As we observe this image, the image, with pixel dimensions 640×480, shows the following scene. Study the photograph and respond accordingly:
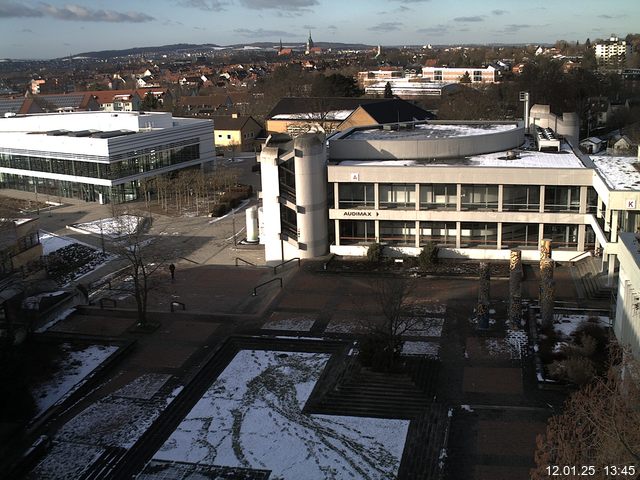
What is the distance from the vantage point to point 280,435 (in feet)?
67.4

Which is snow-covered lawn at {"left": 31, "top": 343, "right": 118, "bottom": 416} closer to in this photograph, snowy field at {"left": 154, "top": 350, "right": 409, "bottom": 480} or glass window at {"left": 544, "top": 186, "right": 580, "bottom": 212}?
snowy field at {"left": 154, "top": 350, "right": 409, "bottom": 480}

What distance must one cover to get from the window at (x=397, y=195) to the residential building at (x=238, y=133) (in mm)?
45361

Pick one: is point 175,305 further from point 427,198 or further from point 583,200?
point 583,200

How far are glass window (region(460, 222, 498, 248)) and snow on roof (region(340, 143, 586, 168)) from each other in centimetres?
330

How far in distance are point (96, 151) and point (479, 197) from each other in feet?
109

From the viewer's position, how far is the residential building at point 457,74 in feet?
483

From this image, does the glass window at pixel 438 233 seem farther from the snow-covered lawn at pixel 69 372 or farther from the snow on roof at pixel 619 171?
the snow-covered lawn at pixel 69 372

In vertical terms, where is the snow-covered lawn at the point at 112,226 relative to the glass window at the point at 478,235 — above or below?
below

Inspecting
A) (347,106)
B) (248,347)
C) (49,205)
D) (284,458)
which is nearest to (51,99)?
(347,106)

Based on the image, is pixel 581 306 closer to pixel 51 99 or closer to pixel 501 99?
pixel 501 99

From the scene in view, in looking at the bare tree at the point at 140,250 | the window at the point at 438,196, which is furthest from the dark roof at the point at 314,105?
the window at the point at 438,196

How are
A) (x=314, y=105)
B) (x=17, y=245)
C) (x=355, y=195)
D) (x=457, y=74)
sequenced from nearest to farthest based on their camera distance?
(x=17, y=245)
(x=355, y=195)
(x=314, y=105)
(x=457, y=74)

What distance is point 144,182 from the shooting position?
2223 inches

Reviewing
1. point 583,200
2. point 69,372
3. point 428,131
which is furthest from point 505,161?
point 69,372
